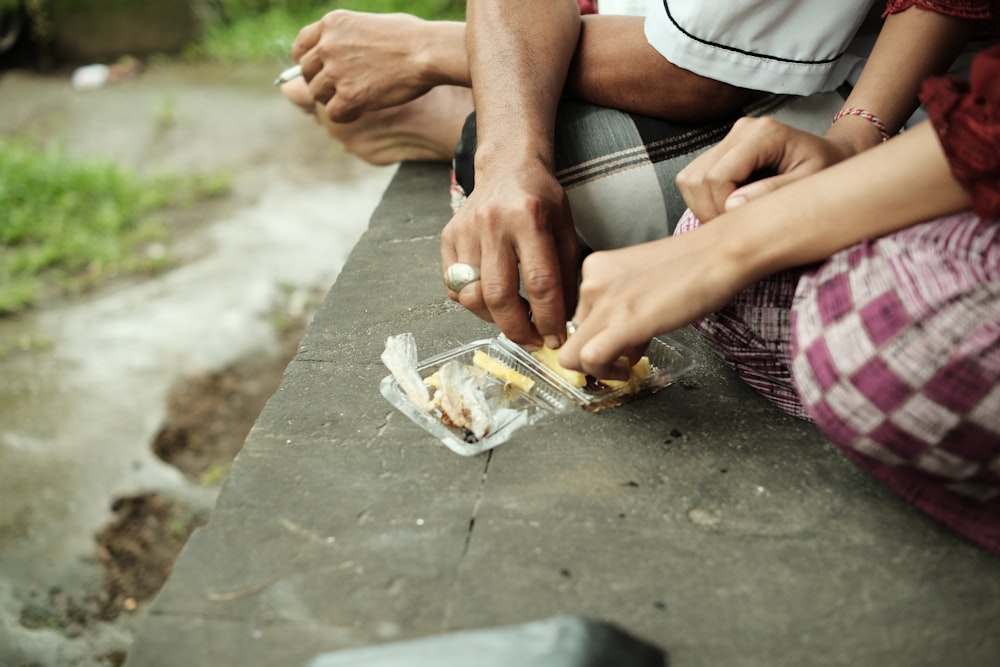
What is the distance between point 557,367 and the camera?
1718mm

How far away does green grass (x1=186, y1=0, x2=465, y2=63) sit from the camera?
572cm

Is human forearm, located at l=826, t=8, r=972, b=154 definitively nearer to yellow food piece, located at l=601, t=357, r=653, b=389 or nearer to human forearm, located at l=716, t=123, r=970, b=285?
human forearm, located at l=716, t=123, r=970, b=285

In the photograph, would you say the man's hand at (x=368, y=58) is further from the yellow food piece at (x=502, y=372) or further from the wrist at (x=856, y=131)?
the wrist at (x=856, y=131)

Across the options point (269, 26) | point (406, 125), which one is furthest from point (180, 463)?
point (269, 26)

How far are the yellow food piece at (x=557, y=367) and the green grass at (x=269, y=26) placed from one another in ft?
14.2

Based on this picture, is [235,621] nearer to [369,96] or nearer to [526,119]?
[526,119]

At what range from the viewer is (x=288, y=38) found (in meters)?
5.57

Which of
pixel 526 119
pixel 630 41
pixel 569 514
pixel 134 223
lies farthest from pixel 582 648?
pixel 134 223

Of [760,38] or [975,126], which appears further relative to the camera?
[760,38]

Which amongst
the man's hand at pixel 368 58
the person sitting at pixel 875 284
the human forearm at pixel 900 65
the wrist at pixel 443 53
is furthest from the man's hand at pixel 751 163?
the man's hand at pixel 368 58

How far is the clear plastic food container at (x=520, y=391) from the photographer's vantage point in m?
1.61

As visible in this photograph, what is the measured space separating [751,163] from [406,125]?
133 cm

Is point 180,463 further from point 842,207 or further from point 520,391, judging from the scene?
point 842,207

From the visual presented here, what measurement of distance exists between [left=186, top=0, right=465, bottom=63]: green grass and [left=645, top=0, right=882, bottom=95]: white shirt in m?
4.18
